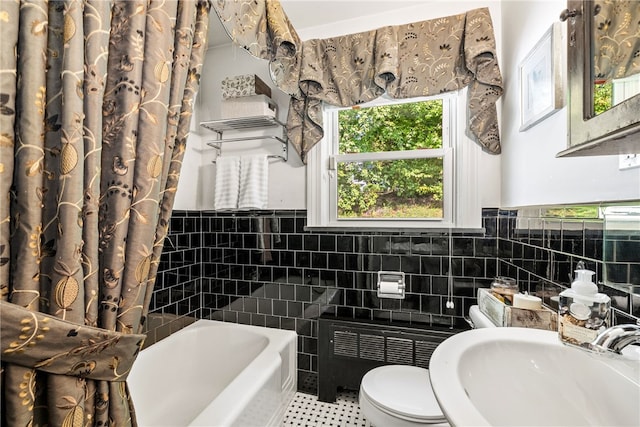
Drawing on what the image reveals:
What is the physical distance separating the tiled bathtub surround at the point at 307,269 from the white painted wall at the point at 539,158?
0.85 feet

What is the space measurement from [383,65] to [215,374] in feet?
7.44

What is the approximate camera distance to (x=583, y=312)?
805mm

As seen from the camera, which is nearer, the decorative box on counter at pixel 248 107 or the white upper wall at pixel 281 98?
the white upper wall at pixel 281 98

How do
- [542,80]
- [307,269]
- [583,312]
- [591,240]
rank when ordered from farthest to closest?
[307,269] < [542,80] < [591,240] < [583,312]

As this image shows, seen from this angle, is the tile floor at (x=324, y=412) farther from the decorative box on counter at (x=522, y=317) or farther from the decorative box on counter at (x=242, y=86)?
the decorative box on counter at (x=242, y=86)

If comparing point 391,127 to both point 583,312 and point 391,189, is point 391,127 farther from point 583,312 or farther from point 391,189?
point 583,312

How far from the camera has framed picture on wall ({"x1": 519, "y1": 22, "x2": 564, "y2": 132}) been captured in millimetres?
1145

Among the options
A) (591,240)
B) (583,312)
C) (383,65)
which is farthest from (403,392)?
(383,65)

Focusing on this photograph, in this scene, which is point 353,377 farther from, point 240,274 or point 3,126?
point 3,126

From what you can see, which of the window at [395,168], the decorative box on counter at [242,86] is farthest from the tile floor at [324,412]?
the decorative box on counter at [242,86]

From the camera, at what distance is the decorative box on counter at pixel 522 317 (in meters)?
1.11

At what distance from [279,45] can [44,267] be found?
4.62 feet

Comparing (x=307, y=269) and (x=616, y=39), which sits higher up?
(x=616, y=39)

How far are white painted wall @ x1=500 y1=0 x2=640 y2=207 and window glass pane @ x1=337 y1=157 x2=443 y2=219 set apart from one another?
403mm
